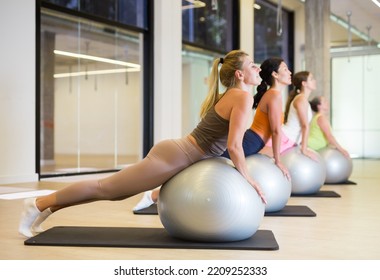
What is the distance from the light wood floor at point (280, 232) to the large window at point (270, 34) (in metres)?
6.72

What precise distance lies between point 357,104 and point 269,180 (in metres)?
9.68

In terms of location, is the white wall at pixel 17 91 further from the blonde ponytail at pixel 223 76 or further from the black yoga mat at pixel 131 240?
the blonde ponytail at pixel 223 76

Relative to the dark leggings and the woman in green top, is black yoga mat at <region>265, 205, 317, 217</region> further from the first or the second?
the woman in green top

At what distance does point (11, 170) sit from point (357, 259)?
4.68 meters

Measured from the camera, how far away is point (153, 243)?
8.82 ft

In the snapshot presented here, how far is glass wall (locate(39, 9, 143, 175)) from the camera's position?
736 centimetres

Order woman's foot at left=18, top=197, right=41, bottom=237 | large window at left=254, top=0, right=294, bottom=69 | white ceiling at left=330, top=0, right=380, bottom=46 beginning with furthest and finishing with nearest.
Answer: large window at left=254, top=0, right=294, bottom=69 < white ceiling at left=330, top=0, right=380, bottom=46 < woman's foot at left=18, top=197, right=41, bottom=237

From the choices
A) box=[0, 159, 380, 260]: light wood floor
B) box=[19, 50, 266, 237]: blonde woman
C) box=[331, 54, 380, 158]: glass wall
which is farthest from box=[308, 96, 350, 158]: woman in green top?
box=[331, 54, 380, 158]: glass wall

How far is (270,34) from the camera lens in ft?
38.7

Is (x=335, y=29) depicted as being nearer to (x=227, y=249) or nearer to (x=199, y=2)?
(x=199, y=2)

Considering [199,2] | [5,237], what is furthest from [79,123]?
[5,237]

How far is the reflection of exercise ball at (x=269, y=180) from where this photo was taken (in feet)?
12.4

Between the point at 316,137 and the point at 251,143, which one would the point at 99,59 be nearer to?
the point at 316,137

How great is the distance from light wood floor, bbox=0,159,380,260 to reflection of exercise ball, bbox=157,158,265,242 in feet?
0.46
